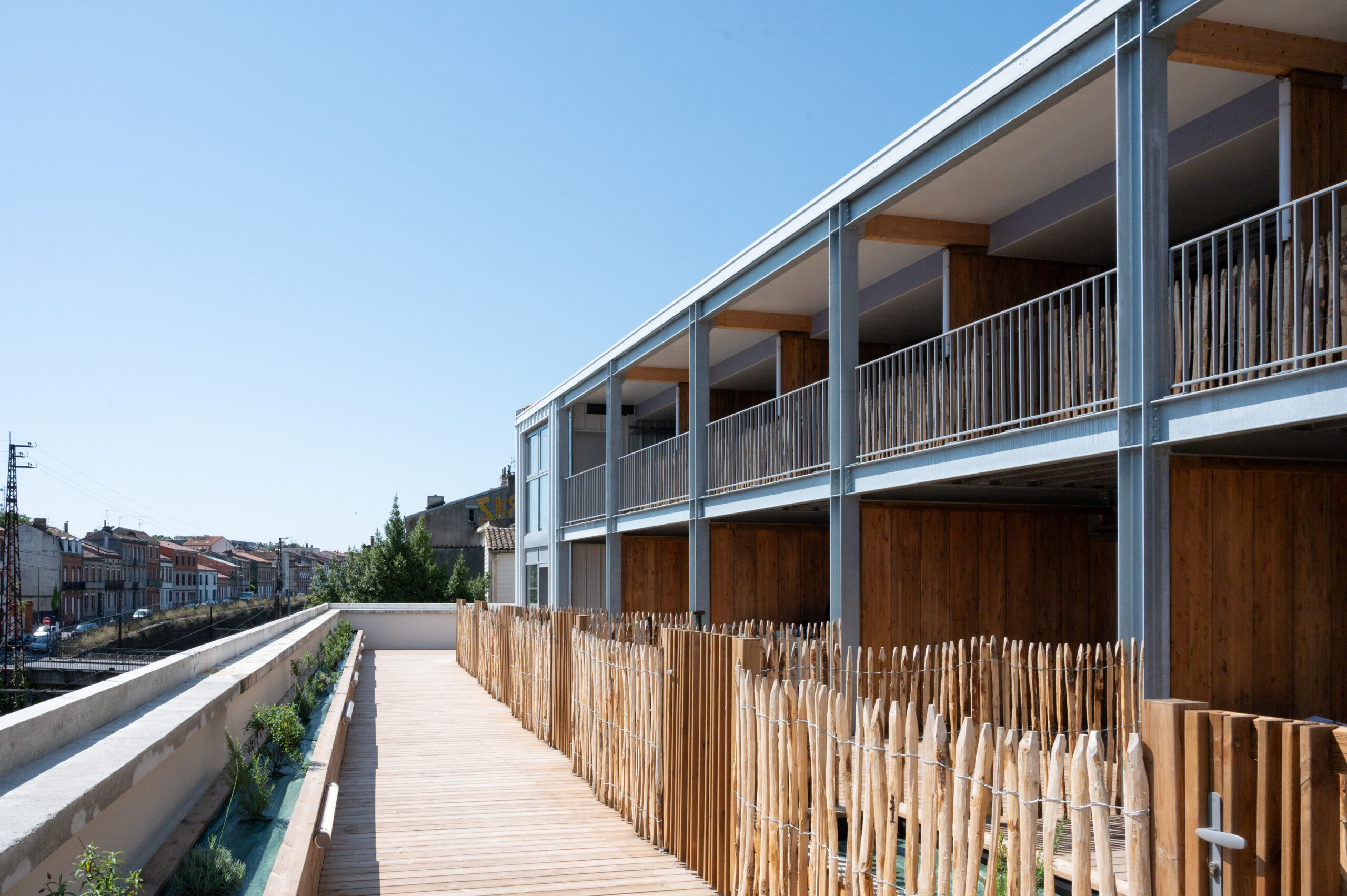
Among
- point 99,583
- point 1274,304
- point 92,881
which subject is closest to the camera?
point 92,881

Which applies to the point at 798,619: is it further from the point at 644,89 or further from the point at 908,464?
the point at 644,89

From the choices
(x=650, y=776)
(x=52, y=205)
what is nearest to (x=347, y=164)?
(x=650, y=776)

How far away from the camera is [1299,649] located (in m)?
8.42

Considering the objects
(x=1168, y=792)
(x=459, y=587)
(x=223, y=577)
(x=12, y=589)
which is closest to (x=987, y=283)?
(x=1168, y=792)

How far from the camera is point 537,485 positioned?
27.3 meters

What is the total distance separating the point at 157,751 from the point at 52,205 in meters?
70.6

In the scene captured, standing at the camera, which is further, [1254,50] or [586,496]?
[586,496]

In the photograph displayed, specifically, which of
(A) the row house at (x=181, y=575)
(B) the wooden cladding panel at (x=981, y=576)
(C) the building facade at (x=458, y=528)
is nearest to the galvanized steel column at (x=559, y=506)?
(B) the wooden cladding panel at (x=981, y=576)

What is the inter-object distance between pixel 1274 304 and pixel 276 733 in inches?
288

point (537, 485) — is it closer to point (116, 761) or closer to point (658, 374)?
point (658, 374)

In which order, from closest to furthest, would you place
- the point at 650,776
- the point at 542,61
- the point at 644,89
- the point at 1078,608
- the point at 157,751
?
the point at 157,751 < the point at 650,776 < the point at 1078,608 < the point at 542,61 < the point at 644,89

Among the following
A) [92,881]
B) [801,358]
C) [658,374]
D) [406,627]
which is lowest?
[406,627]

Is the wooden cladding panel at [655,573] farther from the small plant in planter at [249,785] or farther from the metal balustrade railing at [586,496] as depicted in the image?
the small plant in planter at [249,785]

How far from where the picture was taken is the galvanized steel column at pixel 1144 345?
7281 millimetres
